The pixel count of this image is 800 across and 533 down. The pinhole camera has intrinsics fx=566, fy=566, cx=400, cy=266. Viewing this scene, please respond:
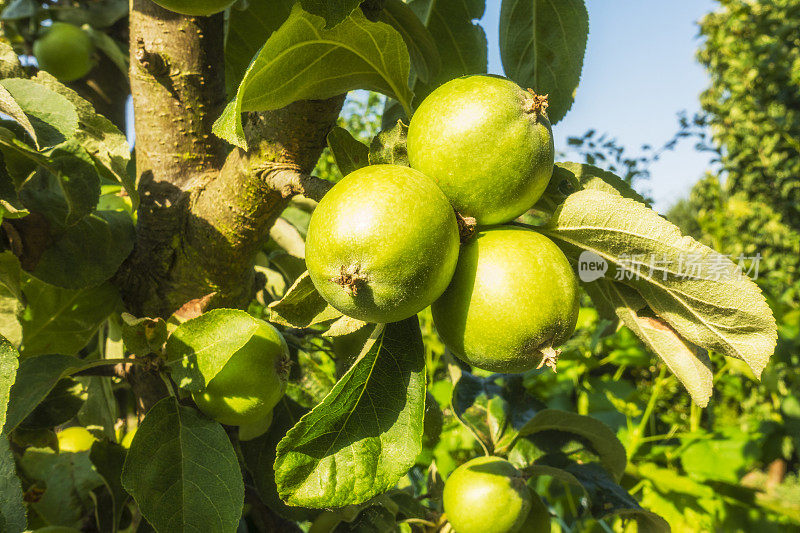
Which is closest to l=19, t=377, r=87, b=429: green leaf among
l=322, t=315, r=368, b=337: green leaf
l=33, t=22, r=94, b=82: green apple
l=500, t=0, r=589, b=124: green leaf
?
l=322, t=315, r=368, b=337: green leaf

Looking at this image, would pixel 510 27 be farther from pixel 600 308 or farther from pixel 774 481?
pixel 774 481

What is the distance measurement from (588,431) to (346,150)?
89 cm

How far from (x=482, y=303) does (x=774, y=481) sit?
7.19 metres

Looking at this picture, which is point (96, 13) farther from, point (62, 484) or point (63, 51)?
point (62, 484)

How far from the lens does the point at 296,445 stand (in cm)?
67

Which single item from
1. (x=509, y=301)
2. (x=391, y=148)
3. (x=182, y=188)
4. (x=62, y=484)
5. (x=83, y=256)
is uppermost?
(x=391, y=148)

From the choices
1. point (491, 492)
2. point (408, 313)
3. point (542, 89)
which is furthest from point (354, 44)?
point (491, 492)

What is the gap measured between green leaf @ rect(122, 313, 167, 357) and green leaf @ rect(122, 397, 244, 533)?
0.29 ft

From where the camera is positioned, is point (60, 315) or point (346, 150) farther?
point (60, 315)

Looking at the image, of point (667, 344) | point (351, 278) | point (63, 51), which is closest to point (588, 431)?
point (667, 344)

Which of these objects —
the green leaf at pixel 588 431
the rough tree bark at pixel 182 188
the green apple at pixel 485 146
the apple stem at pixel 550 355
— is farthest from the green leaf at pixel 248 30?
the green leaf at pixel 588 431

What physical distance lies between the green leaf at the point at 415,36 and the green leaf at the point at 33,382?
30.1 inches

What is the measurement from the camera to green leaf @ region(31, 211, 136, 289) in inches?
38.5

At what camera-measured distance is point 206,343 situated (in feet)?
2.83
